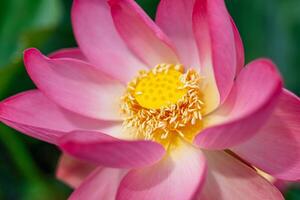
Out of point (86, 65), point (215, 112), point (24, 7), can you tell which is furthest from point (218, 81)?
point (24, 7)

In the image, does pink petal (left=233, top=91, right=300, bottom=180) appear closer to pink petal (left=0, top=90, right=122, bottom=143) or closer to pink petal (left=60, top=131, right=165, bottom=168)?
pink petal (left=60, top=131, right=165, bottom=168)

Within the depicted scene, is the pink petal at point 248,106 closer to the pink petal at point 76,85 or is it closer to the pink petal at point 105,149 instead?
the pink petal at point 105,149

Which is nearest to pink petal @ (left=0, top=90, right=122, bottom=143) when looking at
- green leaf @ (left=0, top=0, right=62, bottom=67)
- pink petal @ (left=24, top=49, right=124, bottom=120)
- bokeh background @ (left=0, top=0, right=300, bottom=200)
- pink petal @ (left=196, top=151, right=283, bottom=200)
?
pink petal @ (left=24, top=49, right=124, bottom=120)

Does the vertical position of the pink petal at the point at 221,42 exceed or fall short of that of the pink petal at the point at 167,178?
it exceeds it

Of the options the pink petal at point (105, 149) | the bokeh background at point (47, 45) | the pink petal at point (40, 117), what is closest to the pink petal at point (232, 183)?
the pink petal at point (105, 149)

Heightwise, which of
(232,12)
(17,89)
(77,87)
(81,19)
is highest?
(81,19)

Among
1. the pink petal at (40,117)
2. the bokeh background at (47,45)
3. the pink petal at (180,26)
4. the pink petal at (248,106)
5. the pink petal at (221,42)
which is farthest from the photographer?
the bokeh background at (47,45)

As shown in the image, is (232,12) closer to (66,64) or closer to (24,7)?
(24,7)
